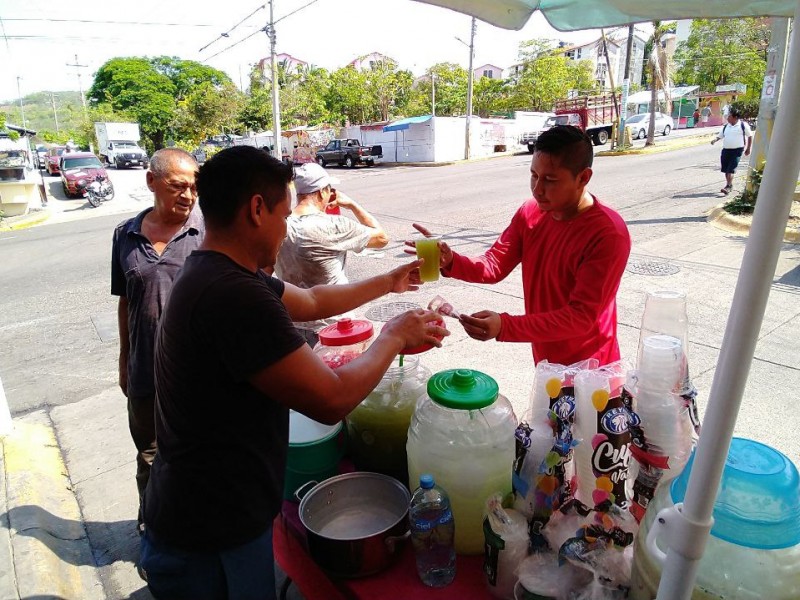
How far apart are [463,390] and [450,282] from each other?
18.8 feet

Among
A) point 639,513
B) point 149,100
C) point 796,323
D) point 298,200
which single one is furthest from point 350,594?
point 149,100

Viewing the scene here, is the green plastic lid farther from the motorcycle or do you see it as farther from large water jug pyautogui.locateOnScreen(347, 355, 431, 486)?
the motorcycle

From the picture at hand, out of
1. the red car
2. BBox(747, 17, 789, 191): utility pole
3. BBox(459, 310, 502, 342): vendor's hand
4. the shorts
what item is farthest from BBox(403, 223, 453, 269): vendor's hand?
the red car

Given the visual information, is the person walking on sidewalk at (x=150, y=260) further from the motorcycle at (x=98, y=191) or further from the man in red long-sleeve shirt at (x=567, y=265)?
the motorcycle at (x=98, y=191)

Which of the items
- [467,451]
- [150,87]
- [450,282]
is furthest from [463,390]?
[150,87]

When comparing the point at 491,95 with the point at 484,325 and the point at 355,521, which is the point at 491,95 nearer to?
the point at 484,325

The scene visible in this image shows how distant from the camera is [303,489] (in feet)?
5.49

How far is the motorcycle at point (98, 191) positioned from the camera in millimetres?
17562

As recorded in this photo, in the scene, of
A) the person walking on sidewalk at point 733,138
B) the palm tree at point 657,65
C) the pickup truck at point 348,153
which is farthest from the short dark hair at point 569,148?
the pickup truck at point 348,153

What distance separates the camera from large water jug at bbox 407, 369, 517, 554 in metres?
1.40

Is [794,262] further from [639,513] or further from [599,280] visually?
[639,513]

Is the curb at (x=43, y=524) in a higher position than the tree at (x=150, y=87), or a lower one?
lower

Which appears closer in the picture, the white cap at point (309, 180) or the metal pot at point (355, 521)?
the metal pot at point (355, 521)

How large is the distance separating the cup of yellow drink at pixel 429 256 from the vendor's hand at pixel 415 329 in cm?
60
